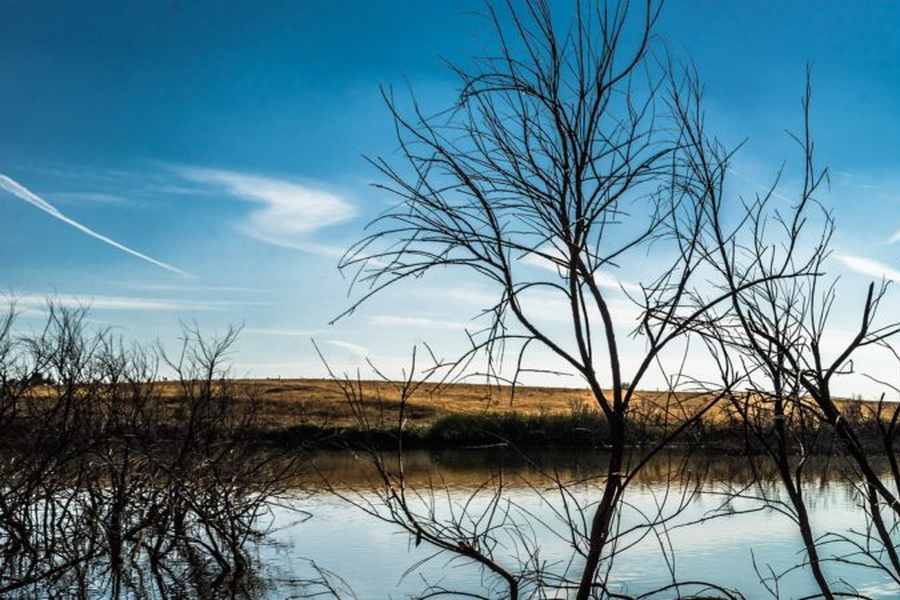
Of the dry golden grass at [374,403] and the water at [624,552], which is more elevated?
the dry golden grass at [374,403]

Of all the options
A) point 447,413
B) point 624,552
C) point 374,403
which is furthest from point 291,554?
point 447,413

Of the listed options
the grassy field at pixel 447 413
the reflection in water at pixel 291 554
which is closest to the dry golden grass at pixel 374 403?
the grassy field at pixel 447 413

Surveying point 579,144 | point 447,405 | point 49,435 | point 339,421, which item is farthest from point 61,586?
point 447,405

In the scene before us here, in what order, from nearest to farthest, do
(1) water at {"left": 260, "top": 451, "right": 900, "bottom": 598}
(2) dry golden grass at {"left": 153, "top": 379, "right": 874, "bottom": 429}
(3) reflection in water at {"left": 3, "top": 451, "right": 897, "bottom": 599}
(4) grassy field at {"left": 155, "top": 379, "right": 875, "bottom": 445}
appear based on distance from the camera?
(3) reflection in water at {"left": 3, "top": 451, "right": 897, "bottom": 599} → (1) water at {"left": 260, "top": 451, "right": 900, "bottom": 598} → (4) grassy field at {"left": 155, "top": 379, "right": 875, "bottom": 445} → (2) dry golden grass at {"left": 153, "top": 379, "right": 874, "bottom": 429}

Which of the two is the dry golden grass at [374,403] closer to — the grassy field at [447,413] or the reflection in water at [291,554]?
the grassy field at [447,413]

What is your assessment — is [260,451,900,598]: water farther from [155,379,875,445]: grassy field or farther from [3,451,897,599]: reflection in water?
[155,379,875,445]: grassy field

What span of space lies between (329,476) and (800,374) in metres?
22.3

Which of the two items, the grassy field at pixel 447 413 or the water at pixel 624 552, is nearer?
the water at pixel 624 552

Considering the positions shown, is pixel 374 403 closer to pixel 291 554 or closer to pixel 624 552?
pixel 291 554

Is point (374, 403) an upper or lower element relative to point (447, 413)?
upper

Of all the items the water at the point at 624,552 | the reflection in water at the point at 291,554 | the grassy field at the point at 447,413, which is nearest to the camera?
the reflection in water at the point at 291,554

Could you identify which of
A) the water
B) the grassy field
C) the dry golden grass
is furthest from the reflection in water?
the dry golden grass

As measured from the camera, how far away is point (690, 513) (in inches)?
701

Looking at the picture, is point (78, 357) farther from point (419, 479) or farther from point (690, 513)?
point (419, 479)
